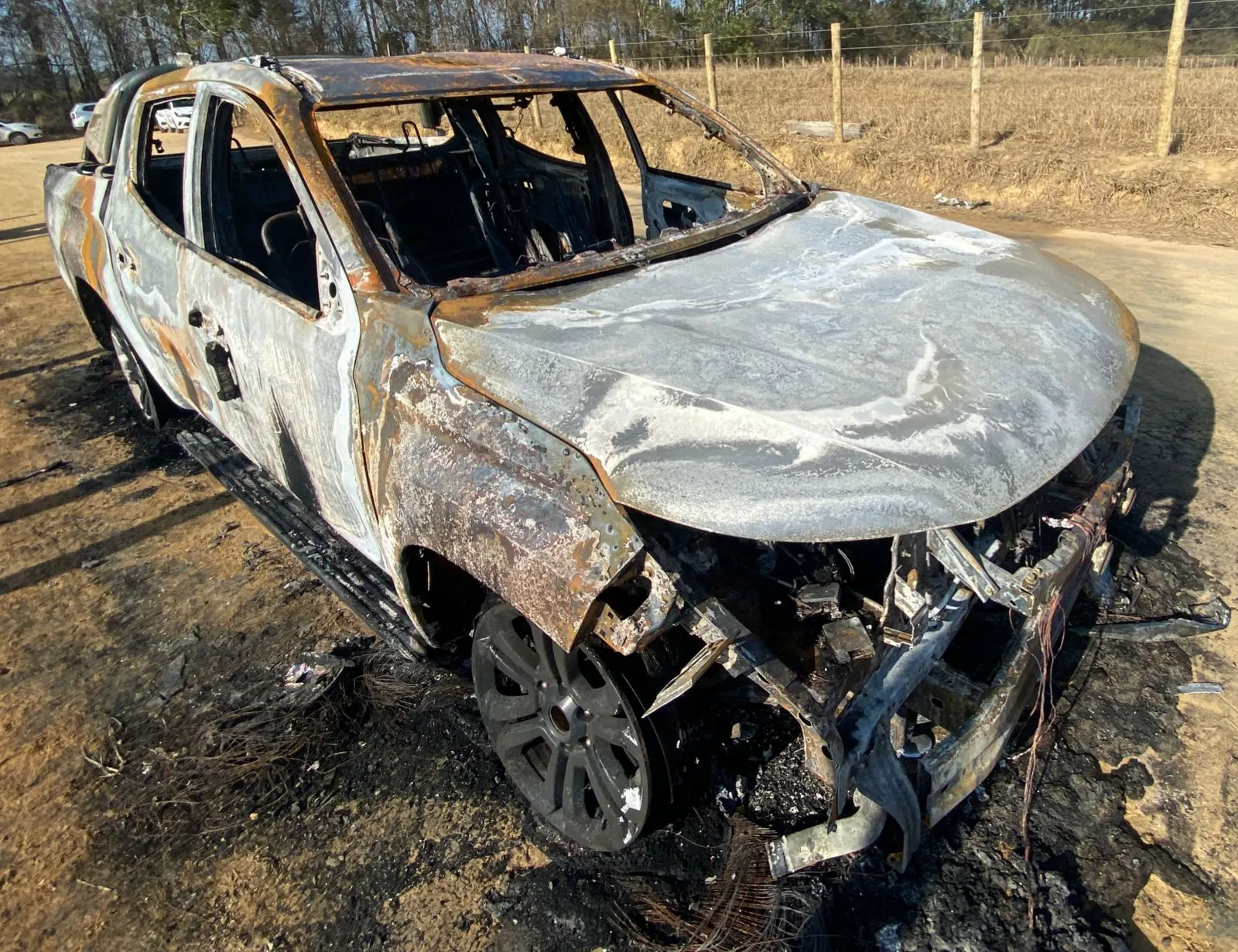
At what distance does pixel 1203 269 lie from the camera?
6.70 m

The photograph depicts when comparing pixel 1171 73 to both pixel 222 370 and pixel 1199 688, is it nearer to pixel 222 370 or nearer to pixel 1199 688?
pixel 1199 688

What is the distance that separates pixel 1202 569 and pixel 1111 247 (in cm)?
541

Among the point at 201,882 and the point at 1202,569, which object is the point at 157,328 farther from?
the point at 1202,569

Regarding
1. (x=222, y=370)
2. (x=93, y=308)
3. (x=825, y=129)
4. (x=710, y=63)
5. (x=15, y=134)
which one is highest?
(x=15, y=134)

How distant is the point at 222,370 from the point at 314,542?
0.75m

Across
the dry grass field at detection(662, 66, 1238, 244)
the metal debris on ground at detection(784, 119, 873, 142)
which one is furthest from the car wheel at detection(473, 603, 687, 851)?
the metal debris on ground at detection(784, 119, 873, 142)

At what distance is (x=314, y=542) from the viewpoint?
3.34 m

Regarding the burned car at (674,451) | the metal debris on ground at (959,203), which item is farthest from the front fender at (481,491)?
the metal debris on ground at (959,203)

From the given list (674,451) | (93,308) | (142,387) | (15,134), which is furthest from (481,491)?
(15,134)

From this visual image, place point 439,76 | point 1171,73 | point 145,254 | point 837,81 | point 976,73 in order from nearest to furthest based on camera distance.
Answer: point 439,76
point 145,254
point 1171,73
point 976,73
point 837,81

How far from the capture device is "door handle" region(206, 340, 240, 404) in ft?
9.75

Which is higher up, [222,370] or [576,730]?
[222,370]

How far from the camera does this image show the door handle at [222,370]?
297 cm

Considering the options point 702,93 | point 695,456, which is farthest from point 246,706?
point 702,93
